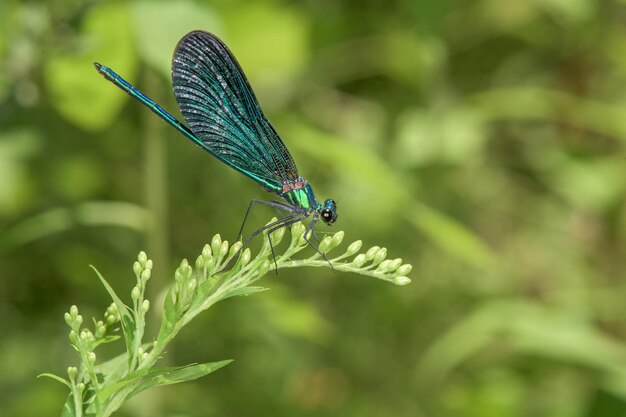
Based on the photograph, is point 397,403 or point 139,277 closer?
point 139,277

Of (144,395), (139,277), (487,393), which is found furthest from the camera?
(487,393)

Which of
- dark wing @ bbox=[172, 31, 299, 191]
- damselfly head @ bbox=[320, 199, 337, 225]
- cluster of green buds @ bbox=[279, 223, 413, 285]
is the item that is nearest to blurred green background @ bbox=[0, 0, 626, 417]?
dark wing @ bbox=[172, 31, 299, 191]

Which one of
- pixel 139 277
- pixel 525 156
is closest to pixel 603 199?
pixel 525 156

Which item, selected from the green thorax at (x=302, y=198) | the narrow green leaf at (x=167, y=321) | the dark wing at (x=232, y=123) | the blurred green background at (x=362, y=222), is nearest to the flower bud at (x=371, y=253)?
the narrow green leaf at (x=167, y=321)

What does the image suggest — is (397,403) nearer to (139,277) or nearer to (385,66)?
(385,66)

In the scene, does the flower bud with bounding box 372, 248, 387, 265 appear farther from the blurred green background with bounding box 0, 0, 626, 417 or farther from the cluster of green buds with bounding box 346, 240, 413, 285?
the blurred green background with bounding box 0, 0, 626, 417
